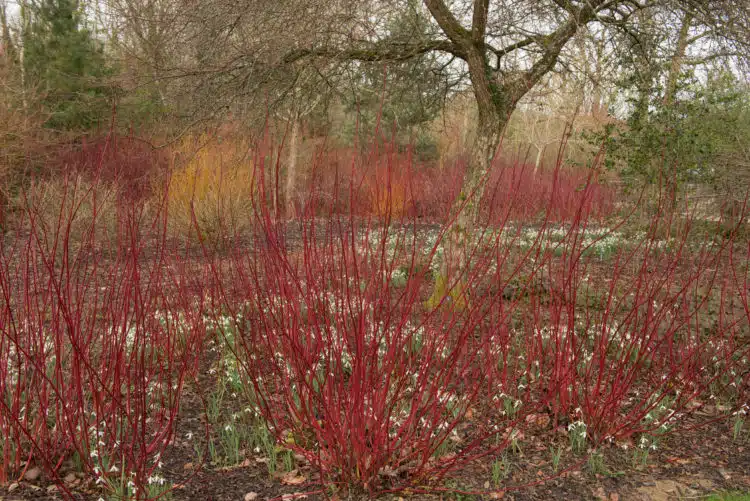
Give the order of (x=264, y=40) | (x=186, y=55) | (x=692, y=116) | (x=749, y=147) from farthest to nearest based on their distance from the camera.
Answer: (x=692, y=116)
(x=749, y=147)
(x=186, y=55)
(x=264, y=40)

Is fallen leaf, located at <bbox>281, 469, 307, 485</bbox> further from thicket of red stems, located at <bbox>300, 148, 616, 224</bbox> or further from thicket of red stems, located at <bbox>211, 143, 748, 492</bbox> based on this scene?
thicket of red stems, located at <bbox>300, 148, 616, 224</bbox>

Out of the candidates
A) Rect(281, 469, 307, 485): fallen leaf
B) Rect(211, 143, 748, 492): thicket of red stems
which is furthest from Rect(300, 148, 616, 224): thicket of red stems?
Rect(281, 469, 307, 485): fallen leaf

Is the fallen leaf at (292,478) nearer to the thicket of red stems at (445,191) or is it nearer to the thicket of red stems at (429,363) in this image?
the thicket of red stems at (429,363)

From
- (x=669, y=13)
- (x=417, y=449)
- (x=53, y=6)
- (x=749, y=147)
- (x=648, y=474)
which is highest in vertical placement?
(x=53, y=6)

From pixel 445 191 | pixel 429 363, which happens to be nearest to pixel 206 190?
pixel 445 191

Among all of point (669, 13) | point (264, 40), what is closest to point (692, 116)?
point (669, 13)

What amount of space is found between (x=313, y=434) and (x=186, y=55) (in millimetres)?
3810

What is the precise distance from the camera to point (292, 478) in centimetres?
292

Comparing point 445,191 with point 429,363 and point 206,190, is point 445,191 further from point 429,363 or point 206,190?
point 429,363

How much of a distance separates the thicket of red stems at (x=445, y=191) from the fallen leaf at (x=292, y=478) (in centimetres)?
136

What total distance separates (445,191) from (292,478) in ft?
27.6

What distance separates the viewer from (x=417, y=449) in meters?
2.75

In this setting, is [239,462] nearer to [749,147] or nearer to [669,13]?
[669,13]

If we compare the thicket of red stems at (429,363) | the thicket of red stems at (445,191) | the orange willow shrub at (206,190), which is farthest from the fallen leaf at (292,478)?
the orange willow shrub at (206,190)
